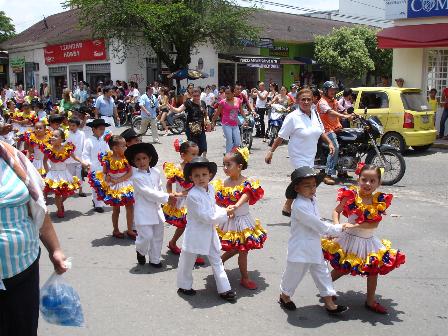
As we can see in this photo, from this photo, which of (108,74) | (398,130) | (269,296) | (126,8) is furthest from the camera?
(108,74)

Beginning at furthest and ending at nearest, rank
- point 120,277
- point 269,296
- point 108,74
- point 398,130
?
point 108,74 → point 398,130 → point 120,277 → point 269,296

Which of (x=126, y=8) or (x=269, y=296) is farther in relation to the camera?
(x=126, y=8)

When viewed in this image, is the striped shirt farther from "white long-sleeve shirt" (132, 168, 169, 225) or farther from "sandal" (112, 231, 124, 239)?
"sandal" (112, 231, 124, 239)

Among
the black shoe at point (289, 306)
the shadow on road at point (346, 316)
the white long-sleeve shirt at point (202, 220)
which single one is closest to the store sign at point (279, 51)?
the white long-sleeve shirt at point (202, 220)

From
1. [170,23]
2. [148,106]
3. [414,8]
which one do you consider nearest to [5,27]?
[170,23]

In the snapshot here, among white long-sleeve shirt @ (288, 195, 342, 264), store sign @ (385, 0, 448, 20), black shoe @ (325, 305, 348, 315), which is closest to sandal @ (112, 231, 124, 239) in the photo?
white long-sleeve shirt @ (288, 195, 342, 264)

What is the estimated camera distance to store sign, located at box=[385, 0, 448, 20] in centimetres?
1609

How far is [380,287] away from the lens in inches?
203

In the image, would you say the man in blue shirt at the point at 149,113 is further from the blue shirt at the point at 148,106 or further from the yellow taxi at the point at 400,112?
the yellow taxi at the point at 400,112

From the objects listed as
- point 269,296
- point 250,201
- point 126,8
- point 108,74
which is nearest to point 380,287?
point 269,296

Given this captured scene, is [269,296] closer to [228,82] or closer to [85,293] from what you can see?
[85,293]

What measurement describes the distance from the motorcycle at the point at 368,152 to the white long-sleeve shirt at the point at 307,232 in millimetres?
5731

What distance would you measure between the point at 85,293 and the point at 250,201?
178 centimetres

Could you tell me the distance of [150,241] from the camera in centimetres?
579
